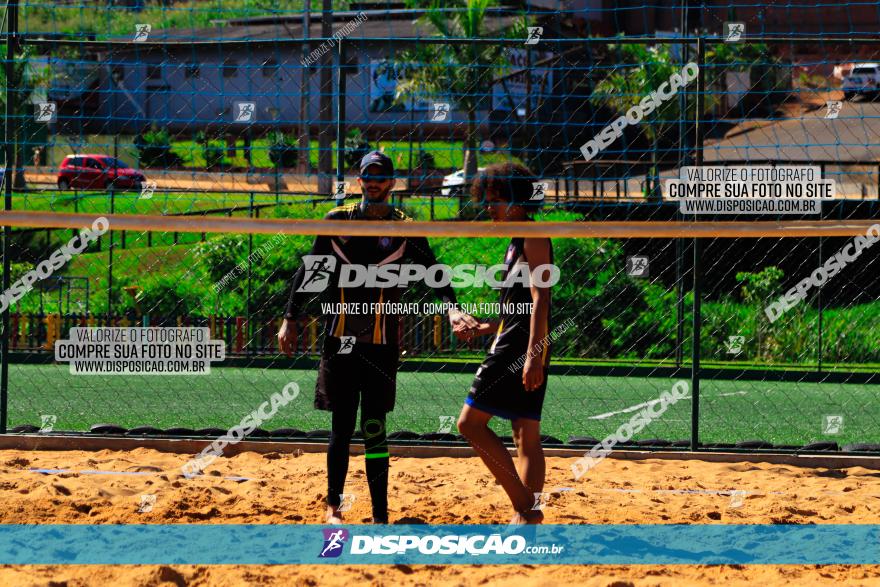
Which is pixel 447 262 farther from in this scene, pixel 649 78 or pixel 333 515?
pixel 649 78

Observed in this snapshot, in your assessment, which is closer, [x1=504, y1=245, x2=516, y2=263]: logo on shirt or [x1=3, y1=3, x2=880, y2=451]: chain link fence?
[x1=504, y1=245, x2=516, y2=263]: logo on shirt

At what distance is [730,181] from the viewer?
1020 centimetres

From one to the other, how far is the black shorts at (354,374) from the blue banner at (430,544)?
71cm

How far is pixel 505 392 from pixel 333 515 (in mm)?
1168

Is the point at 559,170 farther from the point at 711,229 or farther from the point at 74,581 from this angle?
the point at 74,581

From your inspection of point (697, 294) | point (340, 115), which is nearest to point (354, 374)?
point (340, 115)

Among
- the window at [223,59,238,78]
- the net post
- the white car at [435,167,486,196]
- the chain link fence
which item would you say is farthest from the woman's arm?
the window at [223,59,238,78]

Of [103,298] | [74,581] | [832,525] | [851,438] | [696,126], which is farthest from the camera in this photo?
[103,298]

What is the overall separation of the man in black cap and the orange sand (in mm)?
412

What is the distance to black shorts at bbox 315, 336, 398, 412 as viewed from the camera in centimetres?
589

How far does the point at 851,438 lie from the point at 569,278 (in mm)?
6901

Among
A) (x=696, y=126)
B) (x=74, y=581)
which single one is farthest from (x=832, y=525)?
(x=74, y=581)

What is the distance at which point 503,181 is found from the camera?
585cm

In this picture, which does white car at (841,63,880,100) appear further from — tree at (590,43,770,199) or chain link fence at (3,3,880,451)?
tree at (590,43,770,199)
